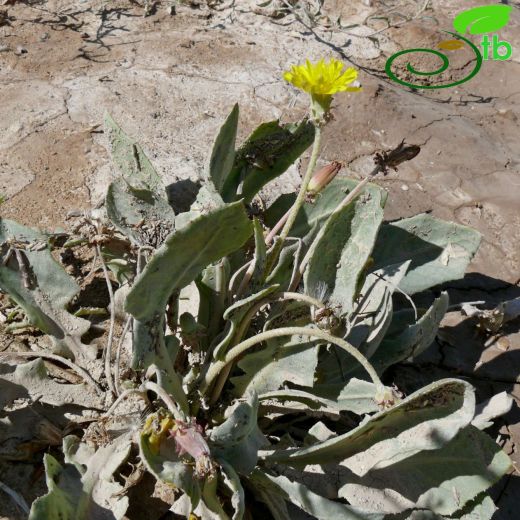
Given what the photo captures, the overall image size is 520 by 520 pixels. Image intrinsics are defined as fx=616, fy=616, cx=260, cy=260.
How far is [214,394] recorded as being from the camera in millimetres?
1718

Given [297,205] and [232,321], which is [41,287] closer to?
[232,321]

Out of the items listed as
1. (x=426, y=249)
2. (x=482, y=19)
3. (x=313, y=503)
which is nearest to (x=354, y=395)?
(x=313, y=503)

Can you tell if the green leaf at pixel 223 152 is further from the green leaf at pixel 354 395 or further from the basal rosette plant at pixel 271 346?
the green leaf at pixel 354 395

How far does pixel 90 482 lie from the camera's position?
1.47 metres

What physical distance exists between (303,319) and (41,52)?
2439mm

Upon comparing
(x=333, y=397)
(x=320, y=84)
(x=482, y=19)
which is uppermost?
(x=320, y=84)

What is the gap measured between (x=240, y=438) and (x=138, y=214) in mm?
834

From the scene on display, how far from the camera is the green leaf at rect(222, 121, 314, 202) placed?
1.93 meters

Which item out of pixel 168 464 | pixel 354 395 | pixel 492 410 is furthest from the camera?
pixel 492 410

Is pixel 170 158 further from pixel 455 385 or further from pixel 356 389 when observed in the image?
pixel 455 385

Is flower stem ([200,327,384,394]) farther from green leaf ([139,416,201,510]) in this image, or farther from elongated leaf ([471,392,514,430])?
elongated leaf ([471,392,514,430])

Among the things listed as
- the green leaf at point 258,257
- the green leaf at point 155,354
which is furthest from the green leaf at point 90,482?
the green leaf at point 258,257

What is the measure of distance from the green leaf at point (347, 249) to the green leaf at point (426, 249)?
0.38m

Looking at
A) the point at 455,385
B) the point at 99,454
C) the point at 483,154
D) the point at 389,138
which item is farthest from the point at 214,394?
the point at 483,154
